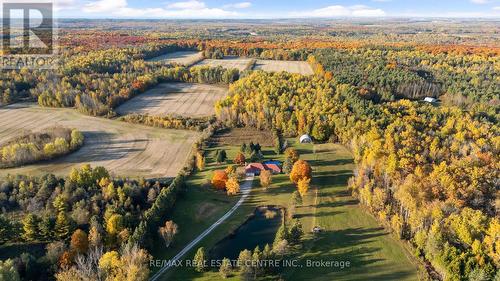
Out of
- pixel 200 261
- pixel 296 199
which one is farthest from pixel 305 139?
pixel 200 261

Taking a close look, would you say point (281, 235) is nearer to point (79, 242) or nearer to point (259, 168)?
point (259, 168)

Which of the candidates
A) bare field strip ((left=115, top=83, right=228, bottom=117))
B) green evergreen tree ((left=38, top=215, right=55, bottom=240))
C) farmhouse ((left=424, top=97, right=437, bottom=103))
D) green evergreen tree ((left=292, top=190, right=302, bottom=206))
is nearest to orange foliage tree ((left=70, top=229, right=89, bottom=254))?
green evergreen tree ((left=38, top=215, right=55, bottom=240))

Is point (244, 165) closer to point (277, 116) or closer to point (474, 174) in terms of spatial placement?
point (277, 116)

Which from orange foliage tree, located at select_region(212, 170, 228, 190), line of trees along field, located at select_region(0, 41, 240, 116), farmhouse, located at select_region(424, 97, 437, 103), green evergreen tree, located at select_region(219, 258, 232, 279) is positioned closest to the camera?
green evergreen tree, located at select_region(219, 258, 232, 279)

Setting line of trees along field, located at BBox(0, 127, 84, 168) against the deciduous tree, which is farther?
line of trees along field, located at BBox(0, 127, 84, 168)

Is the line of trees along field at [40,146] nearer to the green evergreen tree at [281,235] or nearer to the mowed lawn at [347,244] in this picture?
the green evergreen tree at [281,235]

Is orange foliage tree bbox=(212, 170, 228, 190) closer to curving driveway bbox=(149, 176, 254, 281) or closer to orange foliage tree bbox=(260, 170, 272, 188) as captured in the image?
curving driveway bbox=(149, 176, 254, 281)

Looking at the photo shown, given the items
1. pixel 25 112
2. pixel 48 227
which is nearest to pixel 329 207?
pixel 48 227
